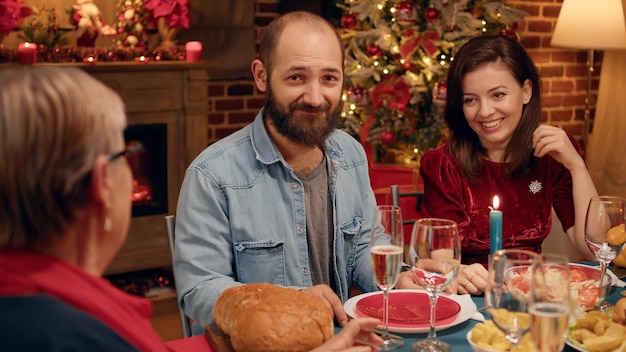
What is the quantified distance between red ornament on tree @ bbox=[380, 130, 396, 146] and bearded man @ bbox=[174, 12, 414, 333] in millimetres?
2233

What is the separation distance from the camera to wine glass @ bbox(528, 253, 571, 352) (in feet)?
3.81

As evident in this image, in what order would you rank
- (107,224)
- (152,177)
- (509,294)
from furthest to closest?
(152,177), (509,294), (107,224)

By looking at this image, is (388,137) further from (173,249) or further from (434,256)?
(434,256)

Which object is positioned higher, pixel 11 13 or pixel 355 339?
pixel 11 13

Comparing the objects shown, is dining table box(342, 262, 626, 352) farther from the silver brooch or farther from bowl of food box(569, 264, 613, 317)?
the silver brooch

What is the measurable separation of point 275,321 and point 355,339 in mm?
149

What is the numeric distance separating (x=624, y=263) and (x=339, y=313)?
832mm

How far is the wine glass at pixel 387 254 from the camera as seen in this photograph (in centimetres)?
155

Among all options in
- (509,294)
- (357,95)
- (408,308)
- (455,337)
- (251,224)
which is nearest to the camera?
(509,294)

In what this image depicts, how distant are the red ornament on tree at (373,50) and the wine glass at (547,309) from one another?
3297 millimetres

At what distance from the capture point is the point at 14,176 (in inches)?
38.3

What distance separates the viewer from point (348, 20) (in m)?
4.56

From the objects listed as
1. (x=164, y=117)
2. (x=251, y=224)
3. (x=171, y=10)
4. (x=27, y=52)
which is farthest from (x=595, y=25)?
(x=251, y=224)

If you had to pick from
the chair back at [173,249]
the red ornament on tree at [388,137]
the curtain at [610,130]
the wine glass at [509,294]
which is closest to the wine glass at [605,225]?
the wine glass at [509,294]
